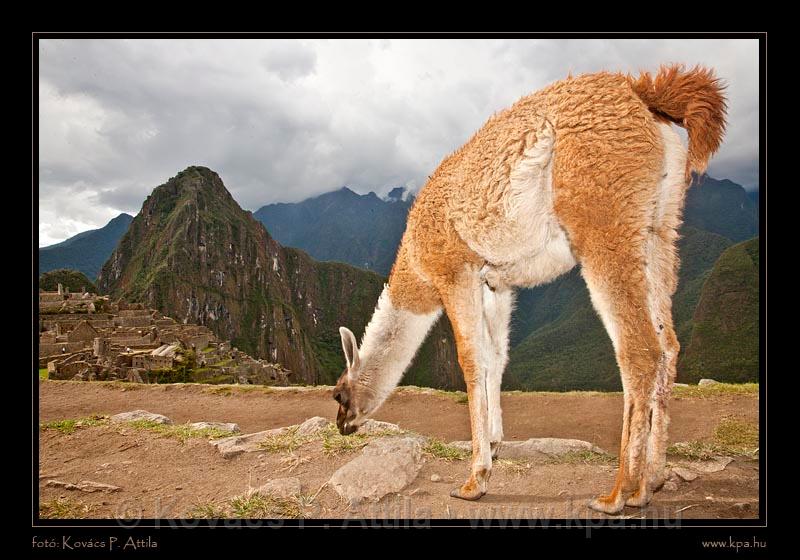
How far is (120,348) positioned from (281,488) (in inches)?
991

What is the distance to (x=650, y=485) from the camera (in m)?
3.63

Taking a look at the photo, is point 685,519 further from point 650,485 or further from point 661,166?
point 661,166

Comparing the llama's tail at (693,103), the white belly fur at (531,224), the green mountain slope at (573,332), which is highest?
the llama's tail at (693,103)

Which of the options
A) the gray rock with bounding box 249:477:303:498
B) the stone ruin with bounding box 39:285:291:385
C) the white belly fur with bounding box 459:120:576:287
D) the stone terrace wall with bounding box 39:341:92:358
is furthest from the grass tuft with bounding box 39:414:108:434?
the stone terrace wall with bounding box 39:341:92:358

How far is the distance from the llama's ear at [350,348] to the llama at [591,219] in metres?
1.17

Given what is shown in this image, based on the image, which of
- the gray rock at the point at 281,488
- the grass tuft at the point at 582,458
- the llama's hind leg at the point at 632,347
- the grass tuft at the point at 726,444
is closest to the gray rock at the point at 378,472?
the gray rock at the point at 281,488

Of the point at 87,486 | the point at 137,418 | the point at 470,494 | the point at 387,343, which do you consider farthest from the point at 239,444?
the point at 470,494

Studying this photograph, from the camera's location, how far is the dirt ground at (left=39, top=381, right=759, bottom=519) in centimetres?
393

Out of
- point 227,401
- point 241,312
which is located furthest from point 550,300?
point 241,312

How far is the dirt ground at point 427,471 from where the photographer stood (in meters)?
3.93

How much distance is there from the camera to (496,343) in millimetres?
5109

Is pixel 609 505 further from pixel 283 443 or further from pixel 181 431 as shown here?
pixel 181 431

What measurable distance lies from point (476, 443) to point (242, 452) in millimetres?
3261

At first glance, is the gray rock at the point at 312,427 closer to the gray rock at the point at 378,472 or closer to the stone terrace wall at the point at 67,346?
the gray rock at the point at 378,472
